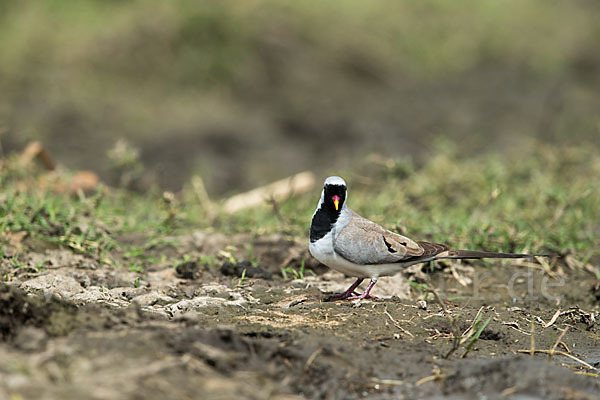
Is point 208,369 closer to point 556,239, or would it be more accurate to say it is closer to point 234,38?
point 556,239

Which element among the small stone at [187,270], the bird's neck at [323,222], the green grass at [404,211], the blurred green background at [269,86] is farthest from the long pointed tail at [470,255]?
the blurred green background at [269,86]

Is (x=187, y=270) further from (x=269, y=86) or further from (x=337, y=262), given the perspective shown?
(x=269, y=86)

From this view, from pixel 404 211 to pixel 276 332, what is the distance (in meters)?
3.18

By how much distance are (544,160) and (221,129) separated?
4.36m

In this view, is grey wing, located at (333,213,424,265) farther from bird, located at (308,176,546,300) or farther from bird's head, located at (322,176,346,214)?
bird's head, located at (322,176,346,214)

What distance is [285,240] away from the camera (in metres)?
5.88

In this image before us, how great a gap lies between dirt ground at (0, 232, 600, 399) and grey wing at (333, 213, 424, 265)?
0.30 meters

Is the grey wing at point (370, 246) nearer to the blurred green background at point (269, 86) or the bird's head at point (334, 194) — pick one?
the bird's head at point (334, 194)

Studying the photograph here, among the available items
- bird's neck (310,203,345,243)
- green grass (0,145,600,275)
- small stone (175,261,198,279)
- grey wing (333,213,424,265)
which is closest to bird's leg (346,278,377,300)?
grey wing (333,213,424,265)

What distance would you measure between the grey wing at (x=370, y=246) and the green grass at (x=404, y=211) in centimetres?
98

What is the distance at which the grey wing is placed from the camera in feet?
14.4

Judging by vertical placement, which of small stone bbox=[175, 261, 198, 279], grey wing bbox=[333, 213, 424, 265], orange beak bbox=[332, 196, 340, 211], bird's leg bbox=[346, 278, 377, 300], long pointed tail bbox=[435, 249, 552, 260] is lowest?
small stone bbox=[175, 261, 198, 279]

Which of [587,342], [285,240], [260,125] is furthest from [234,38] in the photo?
[587,342]

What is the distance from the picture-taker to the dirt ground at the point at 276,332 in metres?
3.07
